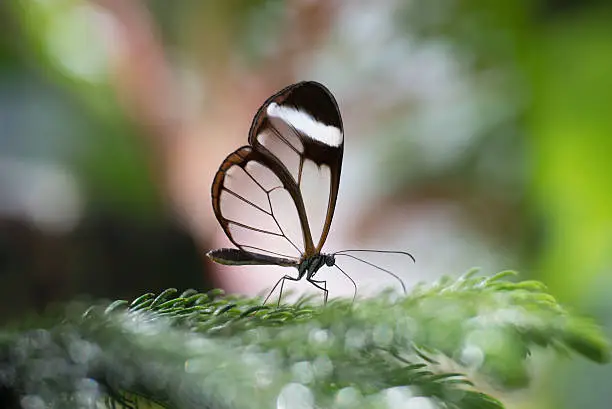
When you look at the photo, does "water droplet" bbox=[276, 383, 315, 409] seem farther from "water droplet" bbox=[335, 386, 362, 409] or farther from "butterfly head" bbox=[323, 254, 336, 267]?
"butterfly head" bbox=[323, 254, 336, 267]

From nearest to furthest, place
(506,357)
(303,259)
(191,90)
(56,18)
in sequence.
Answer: (506,357)
(303,259)
(56,18)
(191,90)

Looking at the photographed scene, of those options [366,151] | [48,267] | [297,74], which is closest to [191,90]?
[297,74]

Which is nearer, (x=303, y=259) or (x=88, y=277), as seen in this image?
(x=303, y=259)

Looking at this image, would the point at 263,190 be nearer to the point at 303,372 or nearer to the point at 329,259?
the point at 329,259

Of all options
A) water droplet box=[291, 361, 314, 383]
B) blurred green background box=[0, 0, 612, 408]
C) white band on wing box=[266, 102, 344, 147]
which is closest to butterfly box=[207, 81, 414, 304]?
white band on wing box=[266, 102, 344, 147]

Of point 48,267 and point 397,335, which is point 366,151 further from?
point 397,335

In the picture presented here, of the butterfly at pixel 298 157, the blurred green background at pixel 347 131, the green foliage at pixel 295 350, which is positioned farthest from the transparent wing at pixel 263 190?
the blurred green background at pixel 347 131
